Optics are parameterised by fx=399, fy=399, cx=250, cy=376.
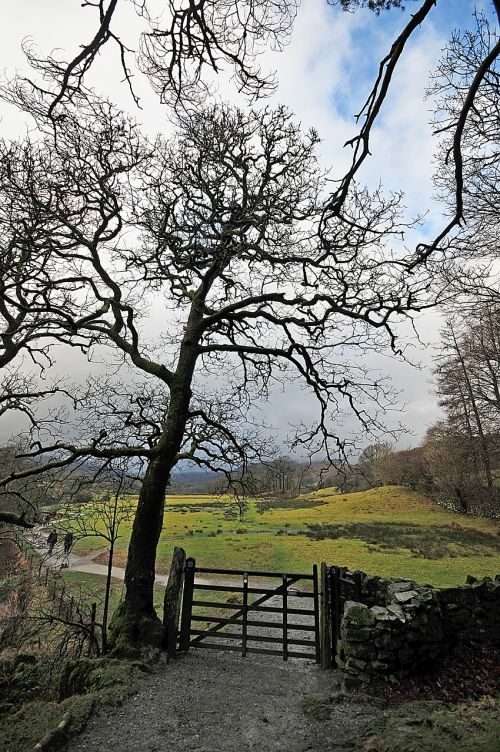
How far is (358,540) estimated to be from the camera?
2609 cm

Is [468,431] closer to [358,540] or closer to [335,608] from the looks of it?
[358,540]

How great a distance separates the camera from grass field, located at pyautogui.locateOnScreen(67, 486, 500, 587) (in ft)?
63.4

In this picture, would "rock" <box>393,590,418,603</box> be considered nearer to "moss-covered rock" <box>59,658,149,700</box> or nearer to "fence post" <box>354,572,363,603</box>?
"fence post" <box>354,572,363,603</box>

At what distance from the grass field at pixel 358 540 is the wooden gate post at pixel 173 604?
2628 mm

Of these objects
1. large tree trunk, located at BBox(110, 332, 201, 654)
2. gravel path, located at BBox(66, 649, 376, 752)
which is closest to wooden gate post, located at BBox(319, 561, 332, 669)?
gravel path, located at BBox(66, 649, 376, 752)

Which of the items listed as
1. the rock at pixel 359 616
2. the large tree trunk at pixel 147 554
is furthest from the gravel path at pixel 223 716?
the rock at pixel 359 616

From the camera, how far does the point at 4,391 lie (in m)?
9.81

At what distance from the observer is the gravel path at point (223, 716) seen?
5012mm

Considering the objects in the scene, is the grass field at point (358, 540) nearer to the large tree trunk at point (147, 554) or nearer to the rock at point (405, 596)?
the large tree trunk at point (147, 554)

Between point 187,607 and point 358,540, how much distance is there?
66.5 ft

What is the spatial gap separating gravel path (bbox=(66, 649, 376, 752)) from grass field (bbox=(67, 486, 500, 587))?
4.26 m

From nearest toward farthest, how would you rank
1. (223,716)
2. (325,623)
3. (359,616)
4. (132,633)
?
(223,716), (359,616), (132,633), (325,623)

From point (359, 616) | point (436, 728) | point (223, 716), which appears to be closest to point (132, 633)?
point (223, 716)

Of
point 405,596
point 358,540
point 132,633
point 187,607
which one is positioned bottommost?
point 358,540
